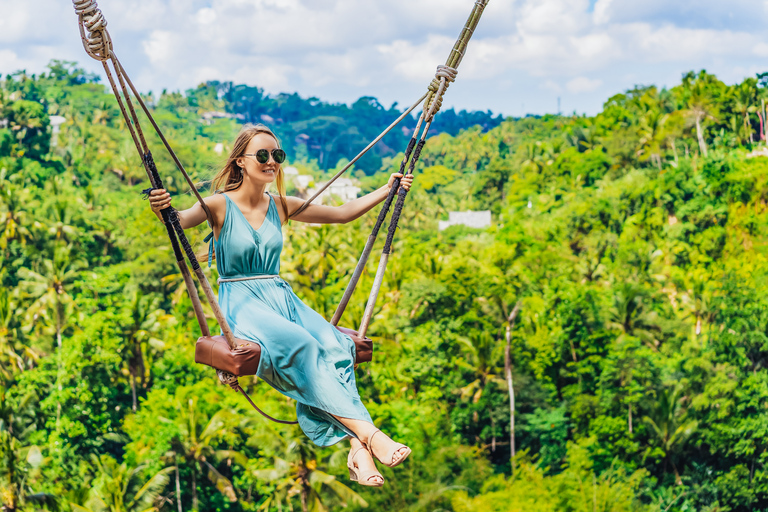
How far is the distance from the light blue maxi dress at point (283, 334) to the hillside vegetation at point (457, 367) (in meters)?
16.7

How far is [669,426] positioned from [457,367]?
7190 mm

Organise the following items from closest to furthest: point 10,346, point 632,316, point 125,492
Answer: point 125,492 < point 10,346 < point 632,316

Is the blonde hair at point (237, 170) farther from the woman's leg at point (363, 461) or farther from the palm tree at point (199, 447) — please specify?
the palm tree at point (199, 447)

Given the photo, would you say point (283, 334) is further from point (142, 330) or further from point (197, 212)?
point (142, 330)

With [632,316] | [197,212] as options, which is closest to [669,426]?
[632,316]

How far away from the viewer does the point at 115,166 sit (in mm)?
54281

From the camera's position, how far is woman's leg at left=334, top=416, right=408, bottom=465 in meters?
2.90

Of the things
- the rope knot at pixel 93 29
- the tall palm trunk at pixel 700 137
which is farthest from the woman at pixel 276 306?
the tall palm trunk at pixel 700 137

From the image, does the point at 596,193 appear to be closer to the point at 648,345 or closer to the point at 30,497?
the point at 648,345

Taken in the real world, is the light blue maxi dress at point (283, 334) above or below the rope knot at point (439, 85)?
below

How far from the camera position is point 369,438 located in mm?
3055

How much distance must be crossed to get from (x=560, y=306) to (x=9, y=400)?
63.7 ft

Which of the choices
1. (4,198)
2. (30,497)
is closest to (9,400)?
(30,497)

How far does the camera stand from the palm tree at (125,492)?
2059cm
